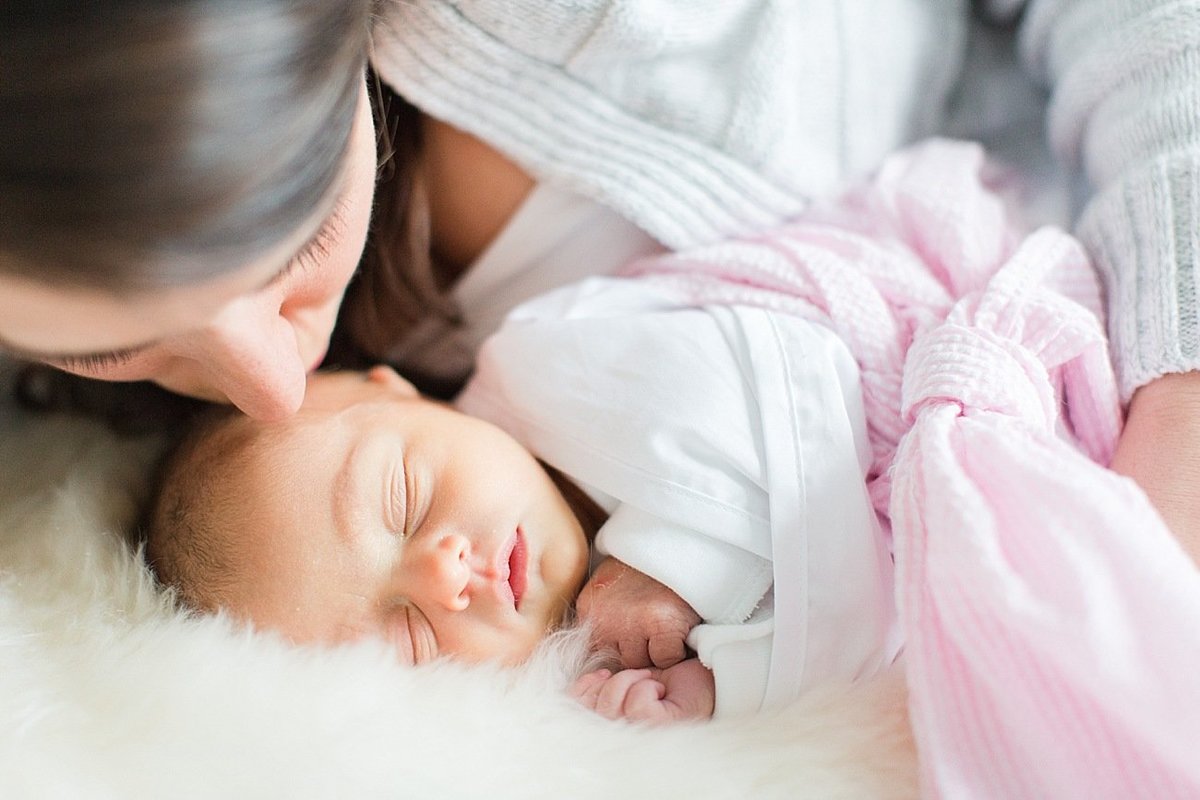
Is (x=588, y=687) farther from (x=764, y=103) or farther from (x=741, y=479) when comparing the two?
(x=764, y=103)

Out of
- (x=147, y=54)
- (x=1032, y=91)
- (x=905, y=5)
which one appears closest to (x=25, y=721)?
(x=147, y=54)

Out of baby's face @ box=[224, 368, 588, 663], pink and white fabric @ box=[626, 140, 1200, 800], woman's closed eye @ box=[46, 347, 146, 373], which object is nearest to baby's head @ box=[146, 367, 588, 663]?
baby's face @ box=[224, 368, 588, 663]

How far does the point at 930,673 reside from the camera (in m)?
0.68

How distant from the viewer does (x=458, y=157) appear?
101 cm

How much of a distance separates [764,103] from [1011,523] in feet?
1.55

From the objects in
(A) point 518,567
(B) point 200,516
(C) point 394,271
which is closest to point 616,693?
(A) point 518,567

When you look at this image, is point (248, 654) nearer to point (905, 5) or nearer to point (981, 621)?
point (981, 621)

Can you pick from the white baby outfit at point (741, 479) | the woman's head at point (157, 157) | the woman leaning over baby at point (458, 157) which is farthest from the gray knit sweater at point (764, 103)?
the woman's head at point (157, 157)

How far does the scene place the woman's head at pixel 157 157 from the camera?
496 millimetres

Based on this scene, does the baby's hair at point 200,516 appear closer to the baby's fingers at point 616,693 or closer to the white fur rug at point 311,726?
the white fur rug at point 311,726

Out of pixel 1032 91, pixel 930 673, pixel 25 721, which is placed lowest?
pixel 25 721

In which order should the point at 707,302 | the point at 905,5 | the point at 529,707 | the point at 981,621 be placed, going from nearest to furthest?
the point at 981,621 → the point at 529,707 → the point at 707,302 → the point at 905,5

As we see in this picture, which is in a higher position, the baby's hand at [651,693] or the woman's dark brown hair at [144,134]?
the woman's dark brown hair at [144,134]

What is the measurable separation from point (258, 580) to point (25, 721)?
19 cm
